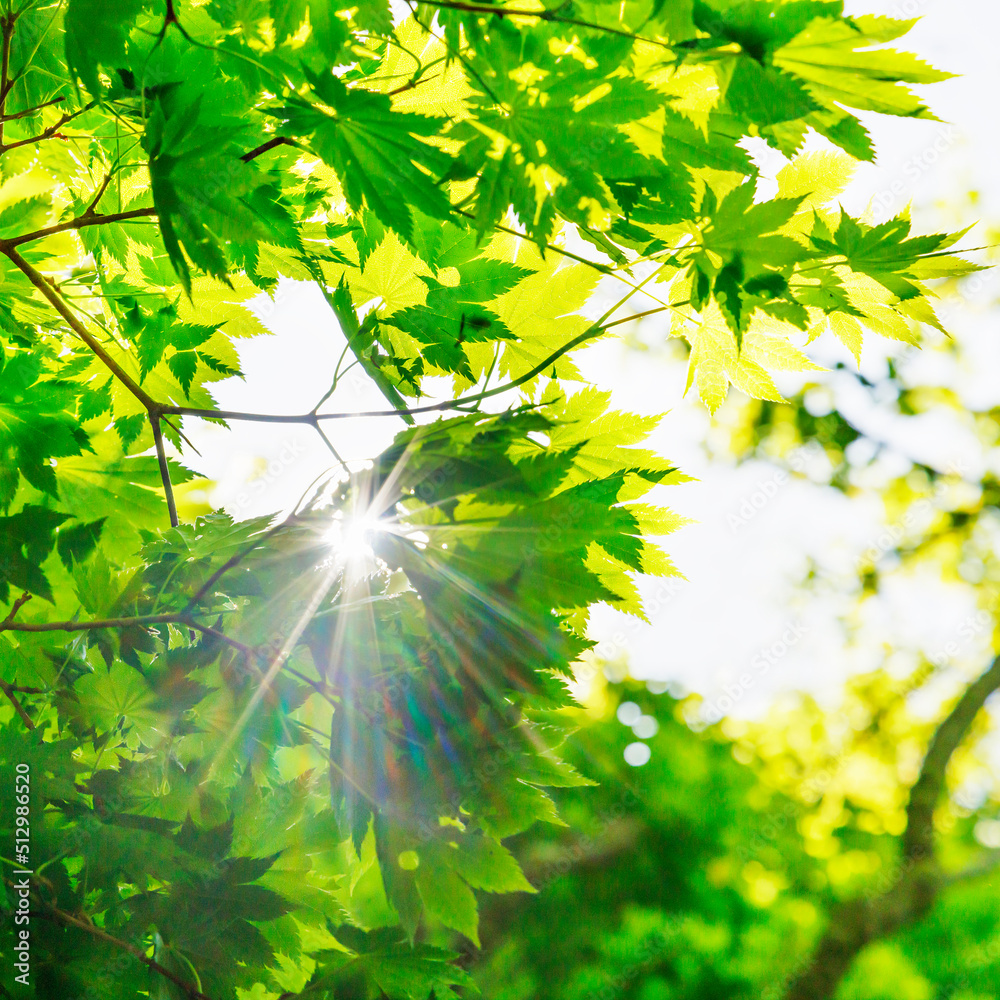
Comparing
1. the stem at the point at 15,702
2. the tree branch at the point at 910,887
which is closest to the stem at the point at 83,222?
the stem at the point at 15,702

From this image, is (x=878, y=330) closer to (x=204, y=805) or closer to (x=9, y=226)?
(x=204, y=805)

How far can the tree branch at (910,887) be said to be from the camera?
770 centimetres

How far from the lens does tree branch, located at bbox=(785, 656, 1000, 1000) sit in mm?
7695

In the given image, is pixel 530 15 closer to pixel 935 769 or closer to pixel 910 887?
pixel 910 887

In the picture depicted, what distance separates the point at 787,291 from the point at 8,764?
1.07 metres

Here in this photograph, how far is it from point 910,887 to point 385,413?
893cm

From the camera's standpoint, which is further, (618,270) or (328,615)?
(618,270)

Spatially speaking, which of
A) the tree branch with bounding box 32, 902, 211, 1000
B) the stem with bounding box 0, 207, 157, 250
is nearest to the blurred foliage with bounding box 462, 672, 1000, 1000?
the tree branch with bounding box 32, 902, 211, 1000

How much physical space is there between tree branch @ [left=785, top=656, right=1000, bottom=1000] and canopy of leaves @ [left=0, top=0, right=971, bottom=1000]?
8.34m

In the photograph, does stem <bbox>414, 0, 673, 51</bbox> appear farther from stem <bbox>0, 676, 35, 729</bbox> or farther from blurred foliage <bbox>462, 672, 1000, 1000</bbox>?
blurred foliage <bbox>462, 672, 1000, 1000</bbox>

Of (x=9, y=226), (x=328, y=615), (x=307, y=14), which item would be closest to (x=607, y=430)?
(x=328, y=615)

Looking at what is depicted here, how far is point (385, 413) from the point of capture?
896 millimetres

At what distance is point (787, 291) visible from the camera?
81cm

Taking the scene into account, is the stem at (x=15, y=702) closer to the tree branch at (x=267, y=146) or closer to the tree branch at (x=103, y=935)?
the tree branch at (x=103, y=935)
